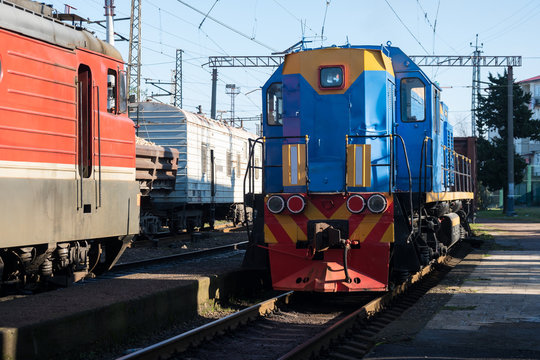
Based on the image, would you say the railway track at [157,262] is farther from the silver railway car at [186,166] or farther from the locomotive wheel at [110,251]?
the silver railway car at [186,166]

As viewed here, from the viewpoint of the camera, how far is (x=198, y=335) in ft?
25.0

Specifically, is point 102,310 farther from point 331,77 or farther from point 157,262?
point 157,262

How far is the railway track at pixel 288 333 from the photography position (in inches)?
282

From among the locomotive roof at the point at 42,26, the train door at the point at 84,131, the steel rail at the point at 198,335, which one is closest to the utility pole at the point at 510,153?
the steel rail at the point at 198,335

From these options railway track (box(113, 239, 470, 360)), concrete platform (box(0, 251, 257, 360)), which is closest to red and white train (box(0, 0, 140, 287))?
concrete platform (box(0, 251, 257, 360))

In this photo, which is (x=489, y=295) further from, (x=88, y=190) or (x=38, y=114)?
(x=38, y=114)

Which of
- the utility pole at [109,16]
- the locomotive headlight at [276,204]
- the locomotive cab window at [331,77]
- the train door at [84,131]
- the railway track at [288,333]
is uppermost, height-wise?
the utility pole at [109,16]

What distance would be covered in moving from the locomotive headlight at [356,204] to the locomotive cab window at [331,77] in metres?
1.88

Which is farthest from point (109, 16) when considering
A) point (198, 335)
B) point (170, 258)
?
point (198, 335)

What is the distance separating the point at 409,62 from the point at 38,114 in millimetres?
6172

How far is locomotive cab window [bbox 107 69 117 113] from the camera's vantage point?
1036cm

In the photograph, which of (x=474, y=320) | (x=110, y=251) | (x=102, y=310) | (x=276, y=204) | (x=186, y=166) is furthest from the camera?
(x=186, y=166)

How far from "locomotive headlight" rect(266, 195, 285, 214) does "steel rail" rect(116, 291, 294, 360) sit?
1.31 meters

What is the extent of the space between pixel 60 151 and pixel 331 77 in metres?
4.19
